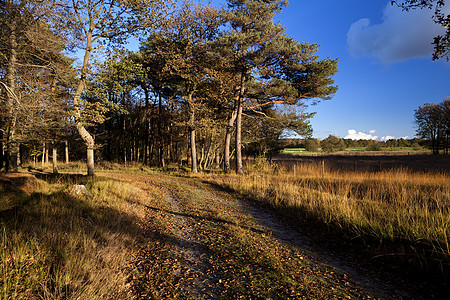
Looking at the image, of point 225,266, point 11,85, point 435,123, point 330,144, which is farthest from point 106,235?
point 330,144

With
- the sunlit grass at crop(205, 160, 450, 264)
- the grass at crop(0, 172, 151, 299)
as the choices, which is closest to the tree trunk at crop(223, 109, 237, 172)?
the sunlit grass at crop(205, 160, 450, 264)

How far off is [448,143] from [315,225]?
6207cm

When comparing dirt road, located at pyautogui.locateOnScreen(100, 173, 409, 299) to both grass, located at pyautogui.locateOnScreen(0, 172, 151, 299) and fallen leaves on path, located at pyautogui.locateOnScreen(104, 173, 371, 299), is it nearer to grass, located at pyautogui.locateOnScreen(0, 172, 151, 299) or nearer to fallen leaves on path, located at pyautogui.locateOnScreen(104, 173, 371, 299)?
fallen leaves on path, located at pyautogui.locateOnScreen(104, 173, 371, 299)

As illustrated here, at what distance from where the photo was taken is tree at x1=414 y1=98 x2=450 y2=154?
41469mm

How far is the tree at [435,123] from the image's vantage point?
136 ft

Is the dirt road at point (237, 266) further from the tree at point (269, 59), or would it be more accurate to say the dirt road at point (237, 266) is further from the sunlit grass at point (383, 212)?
the tree at point (269, 59)

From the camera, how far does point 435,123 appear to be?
43.8 m

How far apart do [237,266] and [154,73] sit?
75.3 feet

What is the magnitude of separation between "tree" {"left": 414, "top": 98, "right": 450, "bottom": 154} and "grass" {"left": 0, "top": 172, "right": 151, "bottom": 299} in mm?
58602

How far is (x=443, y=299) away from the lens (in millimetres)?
2848

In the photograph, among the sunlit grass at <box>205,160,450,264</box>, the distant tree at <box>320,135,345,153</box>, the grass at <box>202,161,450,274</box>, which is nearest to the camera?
the grass at <box>202,161,450,274</box>

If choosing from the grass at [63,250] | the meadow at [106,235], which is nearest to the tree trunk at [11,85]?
the meadow at [106,235]

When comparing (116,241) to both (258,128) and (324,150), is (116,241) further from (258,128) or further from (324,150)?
(324,150)

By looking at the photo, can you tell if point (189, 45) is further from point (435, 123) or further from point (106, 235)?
point (435, 123)
